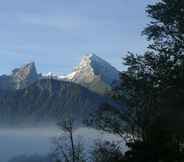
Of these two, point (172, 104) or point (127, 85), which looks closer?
point (172, 104)

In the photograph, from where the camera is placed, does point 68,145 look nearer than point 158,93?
No

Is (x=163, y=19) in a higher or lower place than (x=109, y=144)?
higher

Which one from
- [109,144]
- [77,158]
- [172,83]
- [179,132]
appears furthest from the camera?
[77,158]

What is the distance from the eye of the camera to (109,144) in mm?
79875

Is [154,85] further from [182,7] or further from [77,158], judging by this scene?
[77,158]

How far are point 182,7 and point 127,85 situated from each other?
33.4 ft

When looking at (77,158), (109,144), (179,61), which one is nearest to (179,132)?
(179,61)

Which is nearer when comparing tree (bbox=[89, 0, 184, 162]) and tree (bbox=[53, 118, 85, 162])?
tree (bbox=[89, 0, 184, 162])

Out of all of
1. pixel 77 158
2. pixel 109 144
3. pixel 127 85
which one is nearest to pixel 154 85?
pixel 127 85

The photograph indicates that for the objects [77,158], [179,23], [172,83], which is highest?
[179,23]

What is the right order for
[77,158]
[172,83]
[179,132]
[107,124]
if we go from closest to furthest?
[179,132] < [172,83] < [107,124] < [77,158]

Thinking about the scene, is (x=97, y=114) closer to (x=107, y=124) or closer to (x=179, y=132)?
(x=107, y=124)

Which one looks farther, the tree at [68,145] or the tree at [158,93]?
the tree at [68,145]

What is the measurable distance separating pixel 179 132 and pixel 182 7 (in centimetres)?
1199
